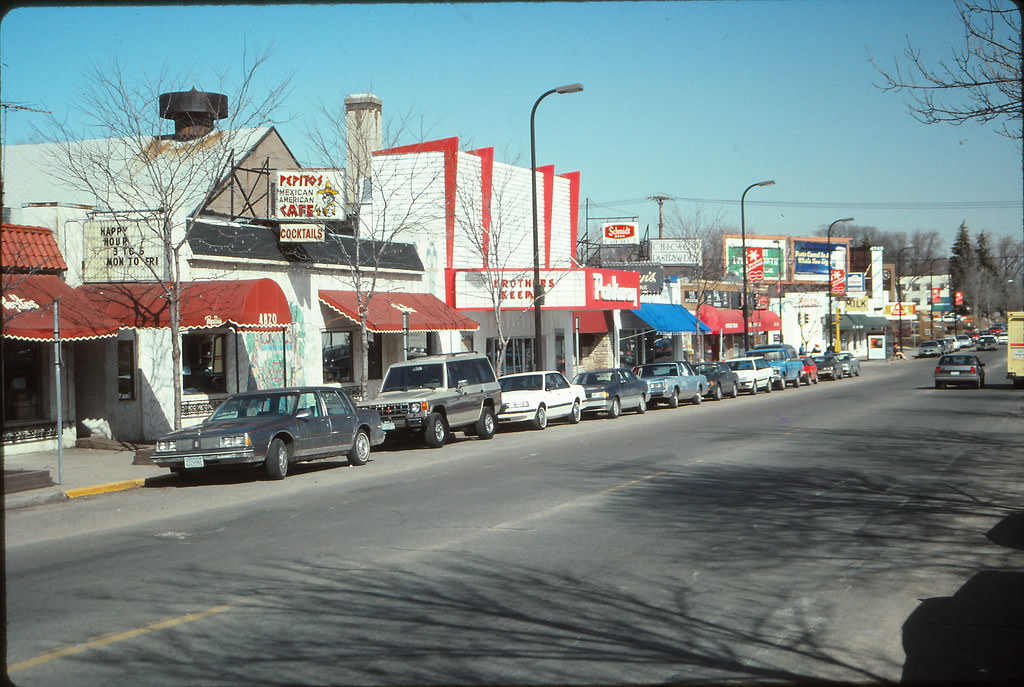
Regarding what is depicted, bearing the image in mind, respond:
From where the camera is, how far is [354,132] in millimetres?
38750

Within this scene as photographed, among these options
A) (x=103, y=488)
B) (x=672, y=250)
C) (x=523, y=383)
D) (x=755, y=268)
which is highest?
(x=672, y=250)

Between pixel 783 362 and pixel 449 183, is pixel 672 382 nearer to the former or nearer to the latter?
pixel 449 183

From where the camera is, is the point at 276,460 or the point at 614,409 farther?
the point at 614,409

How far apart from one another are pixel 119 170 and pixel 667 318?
2884 cm

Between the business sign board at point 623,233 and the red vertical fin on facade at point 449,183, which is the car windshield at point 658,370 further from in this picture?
the business sign board at point 623,233

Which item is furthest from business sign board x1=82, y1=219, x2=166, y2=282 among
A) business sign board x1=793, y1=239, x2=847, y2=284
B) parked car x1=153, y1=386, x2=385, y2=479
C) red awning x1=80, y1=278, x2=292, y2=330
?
business sign board x1=793, y1=239, x2=847, y2=284

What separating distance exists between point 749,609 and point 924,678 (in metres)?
1.78

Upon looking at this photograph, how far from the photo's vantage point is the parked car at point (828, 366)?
181 ft

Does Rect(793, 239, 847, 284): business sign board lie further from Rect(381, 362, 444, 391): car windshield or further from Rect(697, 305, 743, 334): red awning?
Rect(381, 362, 444, 391): car windshield

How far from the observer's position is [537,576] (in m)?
8.98

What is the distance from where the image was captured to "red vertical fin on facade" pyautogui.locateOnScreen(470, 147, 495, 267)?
3825 centimetres

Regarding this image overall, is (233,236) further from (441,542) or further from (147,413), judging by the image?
(441,542)

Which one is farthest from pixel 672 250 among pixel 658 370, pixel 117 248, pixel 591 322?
pixel 117 248

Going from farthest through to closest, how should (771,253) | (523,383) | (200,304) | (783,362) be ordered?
(771,253) < (783,362) < (523,383) < (200,304)
